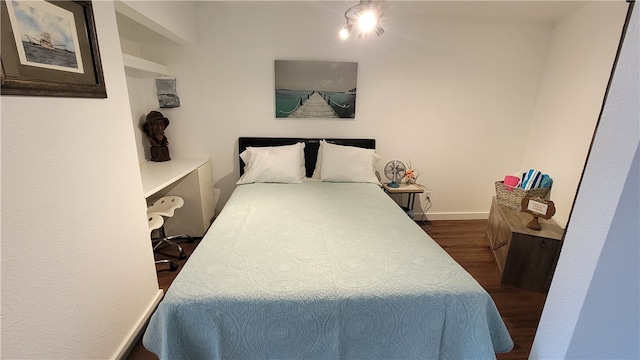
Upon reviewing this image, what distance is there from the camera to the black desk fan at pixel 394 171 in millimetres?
2887

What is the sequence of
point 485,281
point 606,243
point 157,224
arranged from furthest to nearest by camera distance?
1. point 485,281
2. point 157,224
3. point 606,243

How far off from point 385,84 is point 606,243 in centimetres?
253

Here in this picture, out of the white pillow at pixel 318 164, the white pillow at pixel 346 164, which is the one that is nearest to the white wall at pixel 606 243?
the white pillow at pixel 346 164

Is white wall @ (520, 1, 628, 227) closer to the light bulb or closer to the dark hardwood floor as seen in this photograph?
the dark hardwood floor

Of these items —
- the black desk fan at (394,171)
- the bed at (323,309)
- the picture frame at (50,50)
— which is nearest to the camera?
the picture frame at (50,50)

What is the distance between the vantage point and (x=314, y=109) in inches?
113

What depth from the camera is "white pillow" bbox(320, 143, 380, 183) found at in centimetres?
268

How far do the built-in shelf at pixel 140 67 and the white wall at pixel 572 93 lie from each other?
11.8 ft

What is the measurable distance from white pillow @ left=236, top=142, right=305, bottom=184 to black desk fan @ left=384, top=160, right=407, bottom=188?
97cm

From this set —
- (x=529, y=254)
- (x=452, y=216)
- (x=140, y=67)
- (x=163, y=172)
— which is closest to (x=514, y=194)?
(x=529, y=254)

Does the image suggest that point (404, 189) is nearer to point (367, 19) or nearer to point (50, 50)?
point (367, 19)

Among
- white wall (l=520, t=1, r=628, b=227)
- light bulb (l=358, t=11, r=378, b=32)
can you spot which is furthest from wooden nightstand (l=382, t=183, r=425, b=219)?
light bulb (l=358, t=11, r=378, b=32)

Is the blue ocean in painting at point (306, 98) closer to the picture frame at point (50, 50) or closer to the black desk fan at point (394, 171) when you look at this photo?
the black desk fan at point (394, 171)

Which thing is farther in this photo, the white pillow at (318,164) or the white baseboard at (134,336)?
the white pillow at (318,164)
